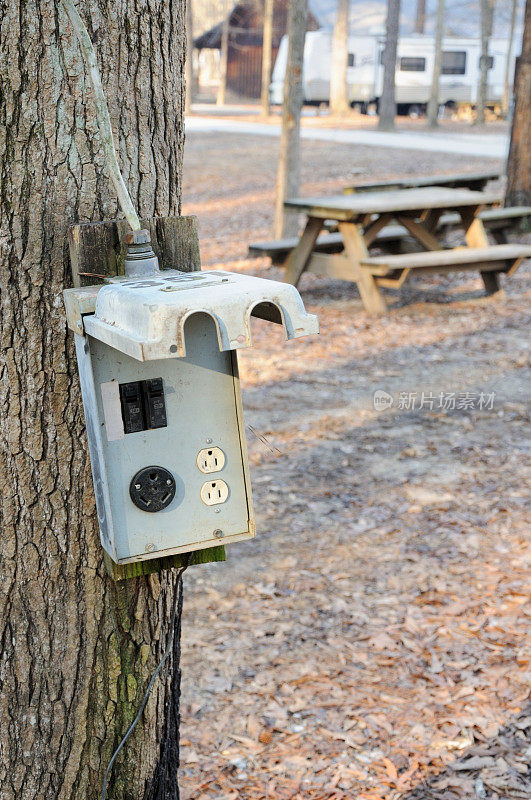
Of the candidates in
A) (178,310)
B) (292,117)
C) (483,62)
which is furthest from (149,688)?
(483,62)

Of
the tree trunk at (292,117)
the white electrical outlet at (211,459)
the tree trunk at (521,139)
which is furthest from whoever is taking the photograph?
the tree trunk at (521,139)

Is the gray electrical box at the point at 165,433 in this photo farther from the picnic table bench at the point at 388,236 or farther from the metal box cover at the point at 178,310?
the picnic table bench at the point at 388,236

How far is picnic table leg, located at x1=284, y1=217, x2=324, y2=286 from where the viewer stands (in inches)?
317

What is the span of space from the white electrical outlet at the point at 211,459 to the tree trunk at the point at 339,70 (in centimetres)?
3026

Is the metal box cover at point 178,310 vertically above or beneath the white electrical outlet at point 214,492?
above

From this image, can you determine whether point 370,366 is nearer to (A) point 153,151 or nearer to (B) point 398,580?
(B) point 398,580

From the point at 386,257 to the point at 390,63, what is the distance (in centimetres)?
1933

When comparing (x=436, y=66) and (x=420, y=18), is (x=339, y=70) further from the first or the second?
(x=420, y=18)

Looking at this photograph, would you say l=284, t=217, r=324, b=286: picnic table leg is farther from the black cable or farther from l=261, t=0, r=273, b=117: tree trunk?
l=261, t=0, r=273, b=117: tree trunk

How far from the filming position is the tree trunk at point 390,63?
24541 mm

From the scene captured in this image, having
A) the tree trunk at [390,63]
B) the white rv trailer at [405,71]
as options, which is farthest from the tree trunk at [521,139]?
the white rv trailer at [405,71]

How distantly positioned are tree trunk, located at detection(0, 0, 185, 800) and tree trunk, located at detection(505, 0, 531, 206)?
9.43 m

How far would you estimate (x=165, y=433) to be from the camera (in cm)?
→ 162

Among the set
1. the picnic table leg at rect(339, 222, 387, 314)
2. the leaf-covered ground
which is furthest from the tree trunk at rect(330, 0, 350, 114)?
the leaf-covered ground
